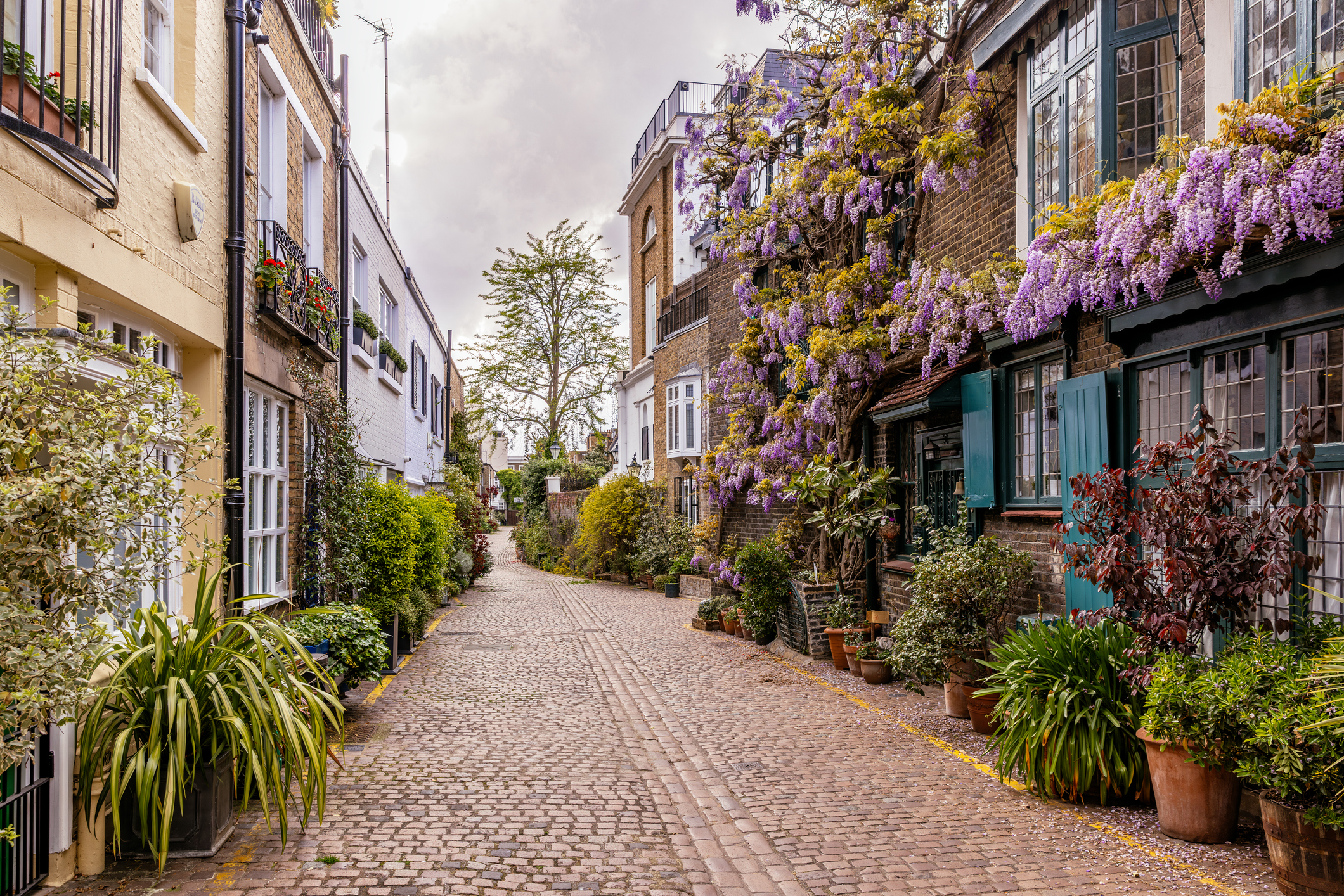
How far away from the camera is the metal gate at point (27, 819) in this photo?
12.1 ft

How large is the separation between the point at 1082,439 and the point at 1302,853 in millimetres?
3669

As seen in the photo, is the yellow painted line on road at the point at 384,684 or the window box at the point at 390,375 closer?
the yellow painted line on road at the point at 384,684

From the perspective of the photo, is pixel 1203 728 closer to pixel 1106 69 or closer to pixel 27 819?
pixel 1106 69

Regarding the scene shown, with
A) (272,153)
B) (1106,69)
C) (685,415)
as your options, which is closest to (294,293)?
(272,153)

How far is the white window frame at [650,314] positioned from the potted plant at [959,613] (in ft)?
59.8

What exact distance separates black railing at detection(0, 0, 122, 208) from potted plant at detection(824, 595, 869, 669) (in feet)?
27.3

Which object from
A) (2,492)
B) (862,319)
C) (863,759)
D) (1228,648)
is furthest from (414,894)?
(862,319)

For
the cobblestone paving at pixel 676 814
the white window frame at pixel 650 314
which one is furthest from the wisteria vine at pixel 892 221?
the white window frame at pixel 650 314

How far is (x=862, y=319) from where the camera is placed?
438 inches

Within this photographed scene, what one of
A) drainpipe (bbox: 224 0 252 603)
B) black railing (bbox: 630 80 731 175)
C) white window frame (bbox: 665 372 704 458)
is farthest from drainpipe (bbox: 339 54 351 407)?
black railing (bbox: 630 80 731 175)

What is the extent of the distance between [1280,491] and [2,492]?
574 centimetres

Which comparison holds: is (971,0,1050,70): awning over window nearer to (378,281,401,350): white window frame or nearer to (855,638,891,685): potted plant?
(855,638,891,685): potted plant

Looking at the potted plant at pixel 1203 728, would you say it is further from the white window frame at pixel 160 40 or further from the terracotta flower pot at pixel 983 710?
the white window frame at pixel 160 40

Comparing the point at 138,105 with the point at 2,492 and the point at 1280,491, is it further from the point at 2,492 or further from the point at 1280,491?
the point at 1280,491
